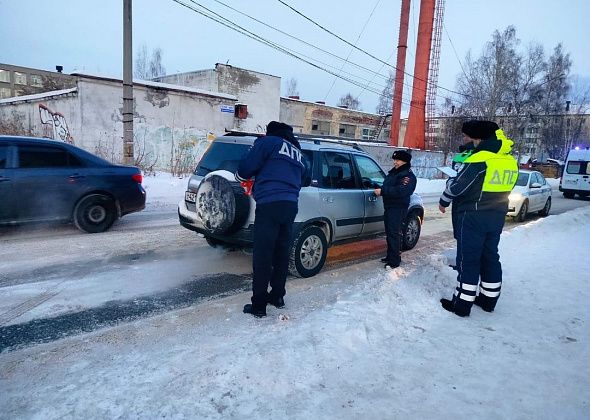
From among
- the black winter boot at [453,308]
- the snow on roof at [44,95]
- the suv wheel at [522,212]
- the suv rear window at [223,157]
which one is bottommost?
the black winter boot at [453,308]

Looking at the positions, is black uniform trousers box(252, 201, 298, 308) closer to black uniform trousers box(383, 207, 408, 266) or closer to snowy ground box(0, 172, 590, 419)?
snowy ground box(0, 172, 590, 419)

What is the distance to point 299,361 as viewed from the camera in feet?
9.70

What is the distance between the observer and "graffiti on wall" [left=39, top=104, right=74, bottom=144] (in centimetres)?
1631

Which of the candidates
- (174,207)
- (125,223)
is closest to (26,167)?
(125,223)

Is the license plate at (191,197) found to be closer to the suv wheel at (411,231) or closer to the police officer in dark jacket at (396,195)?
the police officer in dark jacket at (396,195)

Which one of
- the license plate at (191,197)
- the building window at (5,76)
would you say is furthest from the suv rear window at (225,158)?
the building window at (5,76)

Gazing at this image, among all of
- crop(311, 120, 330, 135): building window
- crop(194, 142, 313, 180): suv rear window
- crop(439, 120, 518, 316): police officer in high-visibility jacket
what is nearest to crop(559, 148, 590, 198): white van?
crop(311, 120, 330, 135): building window

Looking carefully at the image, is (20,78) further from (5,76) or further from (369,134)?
(369,134)

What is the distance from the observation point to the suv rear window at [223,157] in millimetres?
5047

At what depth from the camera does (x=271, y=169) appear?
3.71 meters

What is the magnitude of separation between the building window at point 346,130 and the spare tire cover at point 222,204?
35564 mm

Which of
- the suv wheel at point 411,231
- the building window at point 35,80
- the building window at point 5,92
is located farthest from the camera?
the building window at point 35,80

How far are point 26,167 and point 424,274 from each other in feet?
20.9

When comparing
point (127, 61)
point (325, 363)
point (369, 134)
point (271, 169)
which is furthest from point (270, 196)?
point (369, 134)
